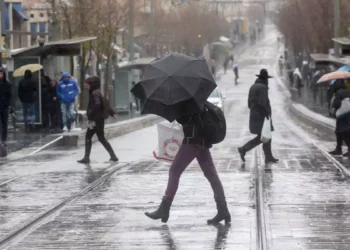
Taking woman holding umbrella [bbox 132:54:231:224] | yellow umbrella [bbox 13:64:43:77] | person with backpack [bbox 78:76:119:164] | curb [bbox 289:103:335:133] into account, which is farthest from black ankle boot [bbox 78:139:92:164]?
curb [bbox 289:103:335:133]

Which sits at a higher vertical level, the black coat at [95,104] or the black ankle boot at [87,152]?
the black coat at [95,104]

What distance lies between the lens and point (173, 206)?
44.3ft

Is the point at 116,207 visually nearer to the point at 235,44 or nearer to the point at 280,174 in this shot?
the point at 280,174

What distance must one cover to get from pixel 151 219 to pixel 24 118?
61.7 ft

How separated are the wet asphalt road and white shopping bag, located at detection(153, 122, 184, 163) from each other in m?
0.72

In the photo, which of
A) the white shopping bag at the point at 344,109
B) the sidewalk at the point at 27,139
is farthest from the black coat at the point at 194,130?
the sidewalk at the point at 27,139

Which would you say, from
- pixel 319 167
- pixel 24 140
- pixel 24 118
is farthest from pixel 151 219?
pixel 24 118

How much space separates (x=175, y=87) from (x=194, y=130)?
502 mm

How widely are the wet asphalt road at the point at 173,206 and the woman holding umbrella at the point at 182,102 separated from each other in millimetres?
372

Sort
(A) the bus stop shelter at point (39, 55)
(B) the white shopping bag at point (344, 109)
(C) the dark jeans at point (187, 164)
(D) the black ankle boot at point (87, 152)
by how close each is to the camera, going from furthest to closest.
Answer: (A) the bus stop shelter at point (39, 55), (B) the white shopping bag at point (344, 109), (D) the black ankle boot at point (87, 152), (C) the dark jeans at point (187, 164)

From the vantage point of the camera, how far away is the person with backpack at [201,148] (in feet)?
38.5

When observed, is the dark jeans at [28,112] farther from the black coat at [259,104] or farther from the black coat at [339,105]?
the black coat at [259,104]

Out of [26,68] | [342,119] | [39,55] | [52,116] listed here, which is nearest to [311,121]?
[52,116]

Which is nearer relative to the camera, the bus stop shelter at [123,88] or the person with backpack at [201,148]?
the person with backpack at [201,148]
